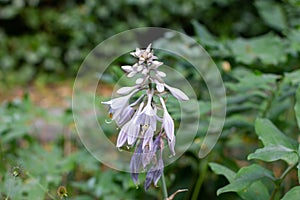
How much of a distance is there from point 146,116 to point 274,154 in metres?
0.47

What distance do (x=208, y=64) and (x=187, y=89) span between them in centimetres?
20

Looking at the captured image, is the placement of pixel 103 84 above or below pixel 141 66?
above

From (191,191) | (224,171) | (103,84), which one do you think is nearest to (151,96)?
(224,171)

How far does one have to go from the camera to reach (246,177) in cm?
160

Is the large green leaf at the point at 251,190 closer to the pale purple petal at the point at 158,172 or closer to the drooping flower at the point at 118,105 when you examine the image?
the pale purple petal at the point at 158,172

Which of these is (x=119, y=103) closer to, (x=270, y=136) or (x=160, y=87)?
(x=160, y=87)

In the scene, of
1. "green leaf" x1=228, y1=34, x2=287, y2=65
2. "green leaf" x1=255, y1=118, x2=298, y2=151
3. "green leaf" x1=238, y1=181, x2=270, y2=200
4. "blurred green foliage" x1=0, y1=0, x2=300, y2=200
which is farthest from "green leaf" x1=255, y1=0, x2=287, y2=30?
"green leaf" x1=238, y1=181, x2=270, y2=200

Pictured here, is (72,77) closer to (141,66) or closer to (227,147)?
(227,147)

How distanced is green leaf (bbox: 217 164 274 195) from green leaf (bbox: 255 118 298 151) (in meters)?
0.10

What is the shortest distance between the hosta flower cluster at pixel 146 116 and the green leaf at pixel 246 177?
1.10ft

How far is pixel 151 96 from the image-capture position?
123 centimetres

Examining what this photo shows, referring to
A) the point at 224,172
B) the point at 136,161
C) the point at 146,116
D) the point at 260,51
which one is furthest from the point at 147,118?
the point at 260,51

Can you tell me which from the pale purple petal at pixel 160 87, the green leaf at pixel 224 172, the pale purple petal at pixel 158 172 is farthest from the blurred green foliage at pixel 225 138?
the pale purple petal at pixel 160 87

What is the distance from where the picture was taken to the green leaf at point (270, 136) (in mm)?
1686
